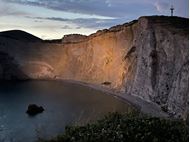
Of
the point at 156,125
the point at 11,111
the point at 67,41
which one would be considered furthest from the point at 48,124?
the point at 67,41

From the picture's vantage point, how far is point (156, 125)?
1239 centimetres

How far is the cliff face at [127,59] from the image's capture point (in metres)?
53.7

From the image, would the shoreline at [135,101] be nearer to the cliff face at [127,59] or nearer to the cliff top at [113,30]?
the cliff face at [127,59]

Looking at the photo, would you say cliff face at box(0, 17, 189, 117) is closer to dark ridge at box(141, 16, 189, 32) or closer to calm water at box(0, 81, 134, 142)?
dark ridge at box(141, 16, 189, 32)

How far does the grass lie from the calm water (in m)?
20.0

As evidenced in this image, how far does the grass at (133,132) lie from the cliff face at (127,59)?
668 inches

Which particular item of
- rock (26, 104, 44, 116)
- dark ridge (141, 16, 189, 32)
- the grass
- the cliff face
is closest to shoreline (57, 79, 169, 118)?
the cliff face

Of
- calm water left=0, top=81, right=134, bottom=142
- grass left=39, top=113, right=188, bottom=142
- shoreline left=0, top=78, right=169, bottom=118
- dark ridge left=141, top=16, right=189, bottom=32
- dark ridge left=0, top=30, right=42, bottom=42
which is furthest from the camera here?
dark ridge left=0, top=30, right=42, bottom=42

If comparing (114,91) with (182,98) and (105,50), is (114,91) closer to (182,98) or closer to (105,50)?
(105,50)

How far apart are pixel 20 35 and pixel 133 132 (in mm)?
141472

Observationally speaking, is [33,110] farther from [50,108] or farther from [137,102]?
[137,102]

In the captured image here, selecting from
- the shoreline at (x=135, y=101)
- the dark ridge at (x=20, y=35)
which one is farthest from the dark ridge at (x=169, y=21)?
the dark ridge at (x=20, y=35)

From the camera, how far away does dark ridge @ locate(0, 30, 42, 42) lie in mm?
142200

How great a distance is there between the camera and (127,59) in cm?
8875
